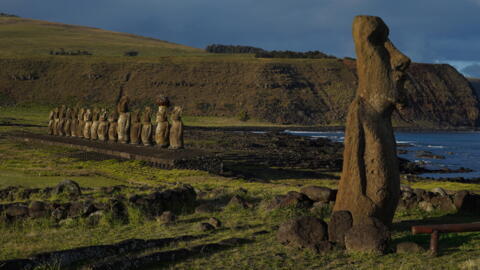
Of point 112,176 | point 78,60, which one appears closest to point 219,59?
point 78,60

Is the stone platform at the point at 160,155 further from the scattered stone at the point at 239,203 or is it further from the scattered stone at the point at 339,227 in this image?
the scattered stone at the point at 339,227

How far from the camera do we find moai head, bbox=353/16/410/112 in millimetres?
11086

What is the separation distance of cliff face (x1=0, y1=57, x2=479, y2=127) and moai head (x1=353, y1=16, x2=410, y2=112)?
314 ft

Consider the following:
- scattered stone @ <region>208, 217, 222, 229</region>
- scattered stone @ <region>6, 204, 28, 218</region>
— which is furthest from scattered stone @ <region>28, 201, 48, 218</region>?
scattered stone @ <region>208, 217, 222, 229</region>

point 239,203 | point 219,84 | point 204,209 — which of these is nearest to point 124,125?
point 239,203

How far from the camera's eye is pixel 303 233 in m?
10.1

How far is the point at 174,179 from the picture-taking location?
23.3 meters

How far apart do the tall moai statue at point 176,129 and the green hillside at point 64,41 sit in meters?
102

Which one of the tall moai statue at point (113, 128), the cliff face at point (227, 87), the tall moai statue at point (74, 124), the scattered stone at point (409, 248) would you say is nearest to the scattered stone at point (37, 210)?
the scattered stone at point (409, 248)

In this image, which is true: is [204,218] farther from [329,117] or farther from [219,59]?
[219,59]

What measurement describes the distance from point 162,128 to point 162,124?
21 cm

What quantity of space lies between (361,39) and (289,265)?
194 inches

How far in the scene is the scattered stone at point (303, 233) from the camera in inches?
392

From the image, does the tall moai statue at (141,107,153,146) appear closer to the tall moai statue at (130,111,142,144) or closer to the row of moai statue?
the row of moai statue
